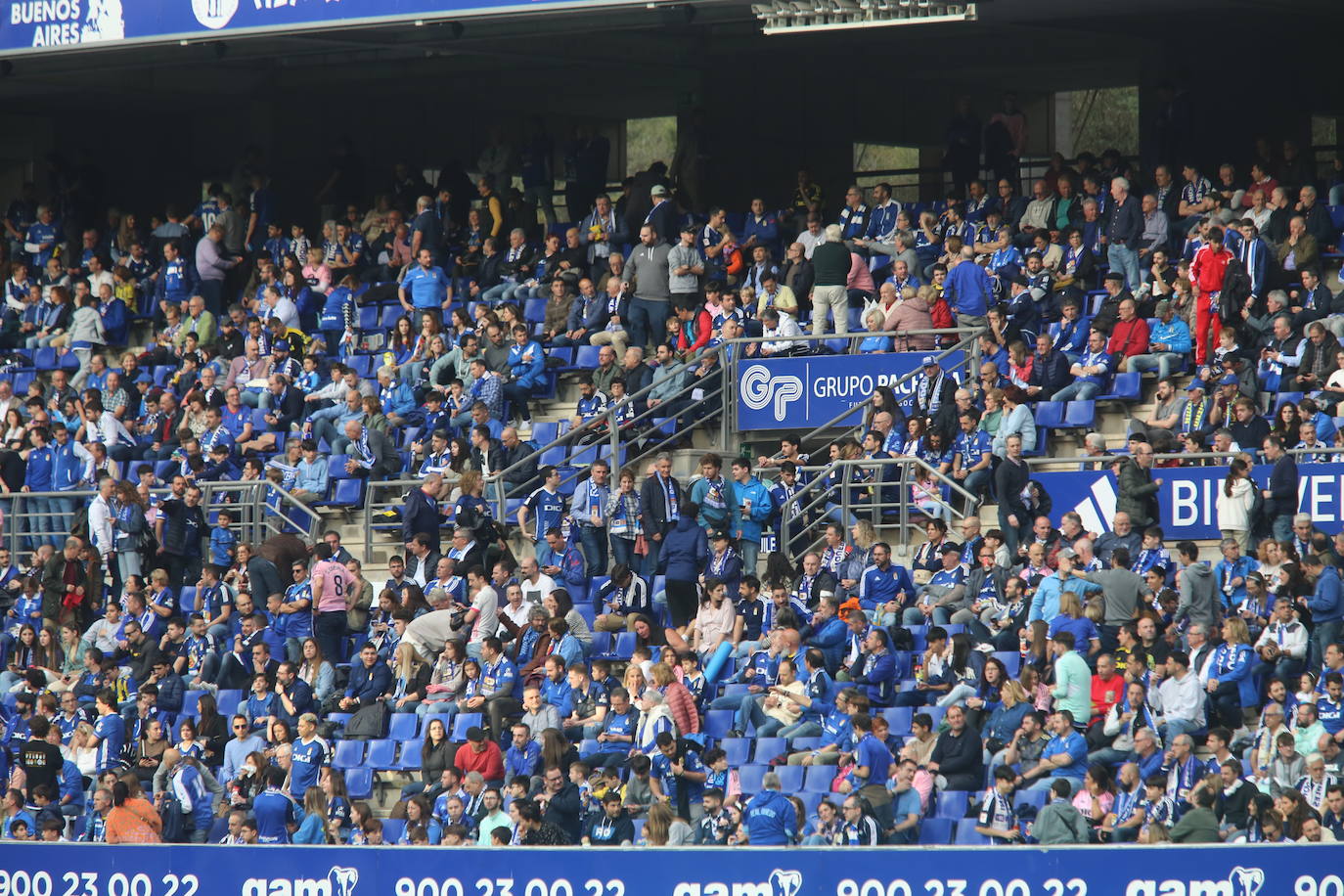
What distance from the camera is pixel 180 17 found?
23.5 m

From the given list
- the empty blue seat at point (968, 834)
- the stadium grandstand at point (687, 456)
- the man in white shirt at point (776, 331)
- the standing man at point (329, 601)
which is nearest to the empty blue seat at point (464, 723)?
the stadium grandstand at point (687, 456)

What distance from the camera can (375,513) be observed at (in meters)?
21.5

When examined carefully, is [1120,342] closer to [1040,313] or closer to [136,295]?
[1040,313]

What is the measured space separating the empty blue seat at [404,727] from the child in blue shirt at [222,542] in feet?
12.0

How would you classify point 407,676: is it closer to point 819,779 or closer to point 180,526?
point 180,526

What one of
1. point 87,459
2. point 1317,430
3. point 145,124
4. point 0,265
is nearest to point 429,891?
point 1317,430

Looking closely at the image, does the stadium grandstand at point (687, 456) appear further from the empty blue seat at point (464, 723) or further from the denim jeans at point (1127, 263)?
the denim jeans at point (1127, 263)

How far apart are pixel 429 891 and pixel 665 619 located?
4.89 meters

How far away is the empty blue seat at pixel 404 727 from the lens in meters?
18.5

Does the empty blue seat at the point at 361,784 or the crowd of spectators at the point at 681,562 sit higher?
the crowd of spectators at the point at 681,562

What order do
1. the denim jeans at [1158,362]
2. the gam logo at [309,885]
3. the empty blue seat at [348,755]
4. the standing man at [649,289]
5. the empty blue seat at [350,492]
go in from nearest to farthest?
the gam logo at [309,885] < the empty blue seat at [348,755] < the denim jeans at [1158,362] < the empty blue seat at [350,492] < the standing man at [649,289]

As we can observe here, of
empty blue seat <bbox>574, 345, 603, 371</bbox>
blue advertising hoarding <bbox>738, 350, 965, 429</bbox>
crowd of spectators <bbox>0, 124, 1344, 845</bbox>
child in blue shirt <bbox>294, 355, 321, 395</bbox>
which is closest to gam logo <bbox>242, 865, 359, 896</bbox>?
crowd of spectators <bbox>0, 124, 1344, 845</bbox>

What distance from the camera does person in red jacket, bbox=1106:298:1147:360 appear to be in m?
19.7

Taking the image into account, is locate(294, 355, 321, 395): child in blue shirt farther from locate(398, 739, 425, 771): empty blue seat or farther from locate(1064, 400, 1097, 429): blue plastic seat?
locate(1064, 400, 1097, 429): blue plastic seat
